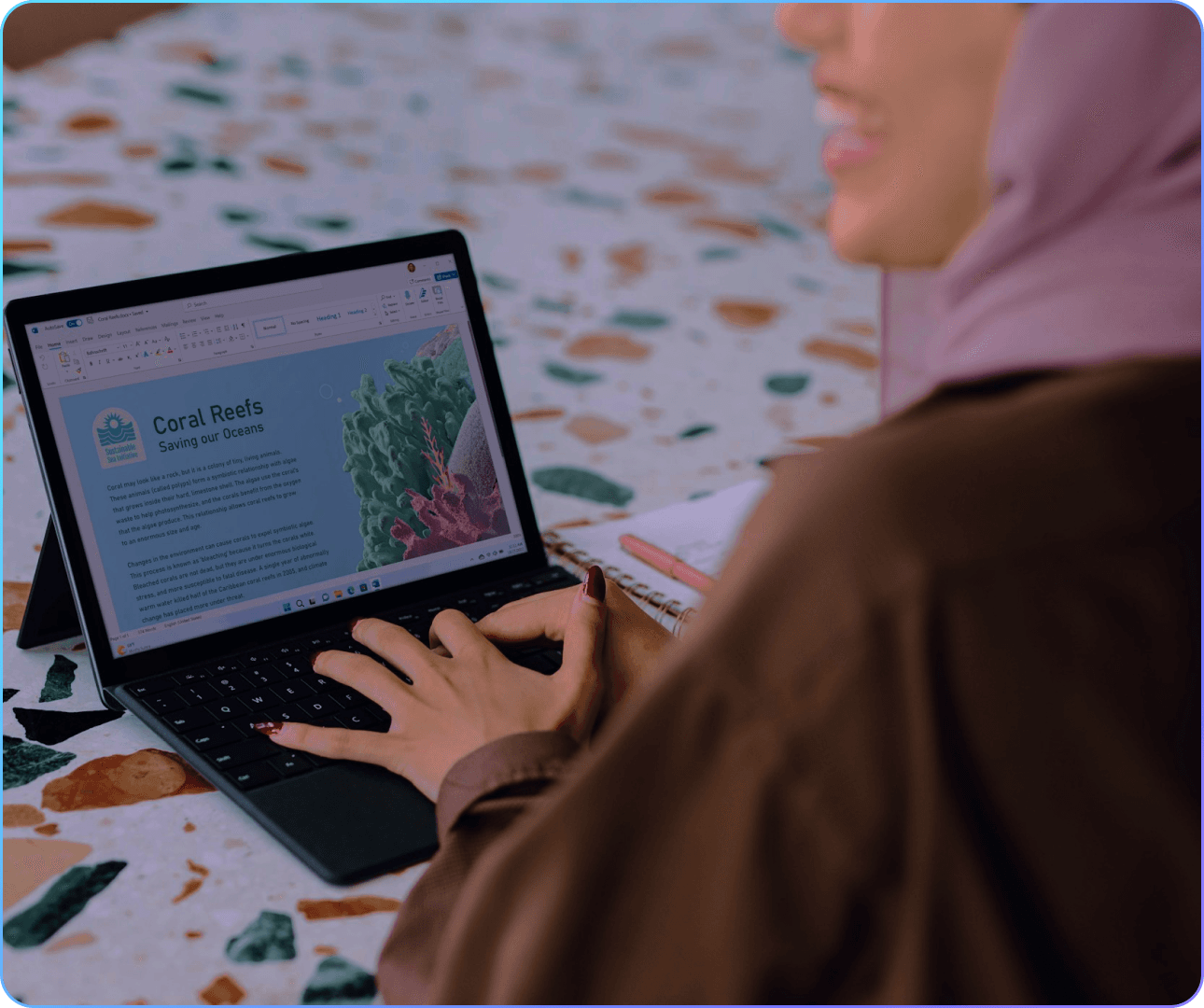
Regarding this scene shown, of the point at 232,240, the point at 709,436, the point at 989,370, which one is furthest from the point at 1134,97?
the point at 232,240

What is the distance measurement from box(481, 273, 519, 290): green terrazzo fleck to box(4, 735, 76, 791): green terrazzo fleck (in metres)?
1.07

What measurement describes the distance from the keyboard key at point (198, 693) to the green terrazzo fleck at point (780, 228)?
1.48 m

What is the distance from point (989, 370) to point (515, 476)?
523mm

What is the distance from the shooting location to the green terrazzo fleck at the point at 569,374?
1.42 meters

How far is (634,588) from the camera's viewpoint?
0.89 m

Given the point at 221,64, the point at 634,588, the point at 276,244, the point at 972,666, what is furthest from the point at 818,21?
the point at 221,64

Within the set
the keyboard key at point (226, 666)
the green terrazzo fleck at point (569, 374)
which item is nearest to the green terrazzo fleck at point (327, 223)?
the green terrazzo fleck at point (569, 374)

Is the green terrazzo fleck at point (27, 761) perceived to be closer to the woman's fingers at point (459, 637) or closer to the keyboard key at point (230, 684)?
the keyboard key at point (230, 684)

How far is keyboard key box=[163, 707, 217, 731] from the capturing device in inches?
28.1

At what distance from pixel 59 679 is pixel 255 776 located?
0.22 metres

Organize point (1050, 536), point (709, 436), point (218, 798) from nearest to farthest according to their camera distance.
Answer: point (1050, 536), point (218, 798), point (709, 436)

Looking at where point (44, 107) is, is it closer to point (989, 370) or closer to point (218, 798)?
point (218, 798)

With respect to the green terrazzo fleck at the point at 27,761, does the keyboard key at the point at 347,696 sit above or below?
above

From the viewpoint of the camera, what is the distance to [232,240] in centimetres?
169
